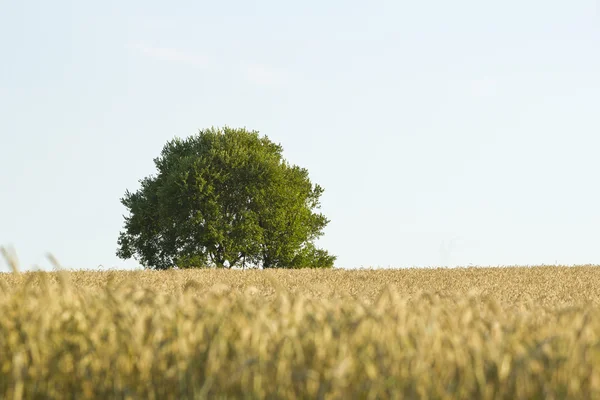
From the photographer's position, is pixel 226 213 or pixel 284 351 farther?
pixel 226 213

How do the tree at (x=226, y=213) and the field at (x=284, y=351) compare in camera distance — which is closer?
the field at (x=284, y=351)

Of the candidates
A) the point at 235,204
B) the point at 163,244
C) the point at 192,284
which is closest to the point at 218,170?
the point at 235,204

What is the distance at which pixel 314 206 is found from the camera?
42000 mm

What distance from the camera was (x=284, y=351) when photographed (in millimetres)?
3162

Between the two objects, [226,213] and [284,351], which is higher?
[226,213]

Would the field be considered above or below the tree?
below

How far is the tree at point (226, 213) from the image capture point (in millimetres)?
36969

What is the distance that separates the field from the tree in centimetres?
3246

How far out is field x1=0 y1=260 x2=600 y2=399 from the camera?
2.92m

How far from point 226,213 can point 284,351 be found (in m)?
34.8

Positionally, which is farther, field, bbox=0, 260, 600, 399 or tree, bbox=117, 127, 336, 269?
tree, bbox=117, 127, 336, 269

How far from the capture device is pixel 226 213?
3775 cm

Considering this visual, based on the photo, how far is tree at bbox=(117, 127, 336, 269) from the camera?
3697cm

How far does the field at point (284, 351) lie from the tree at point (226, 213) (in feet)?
107
